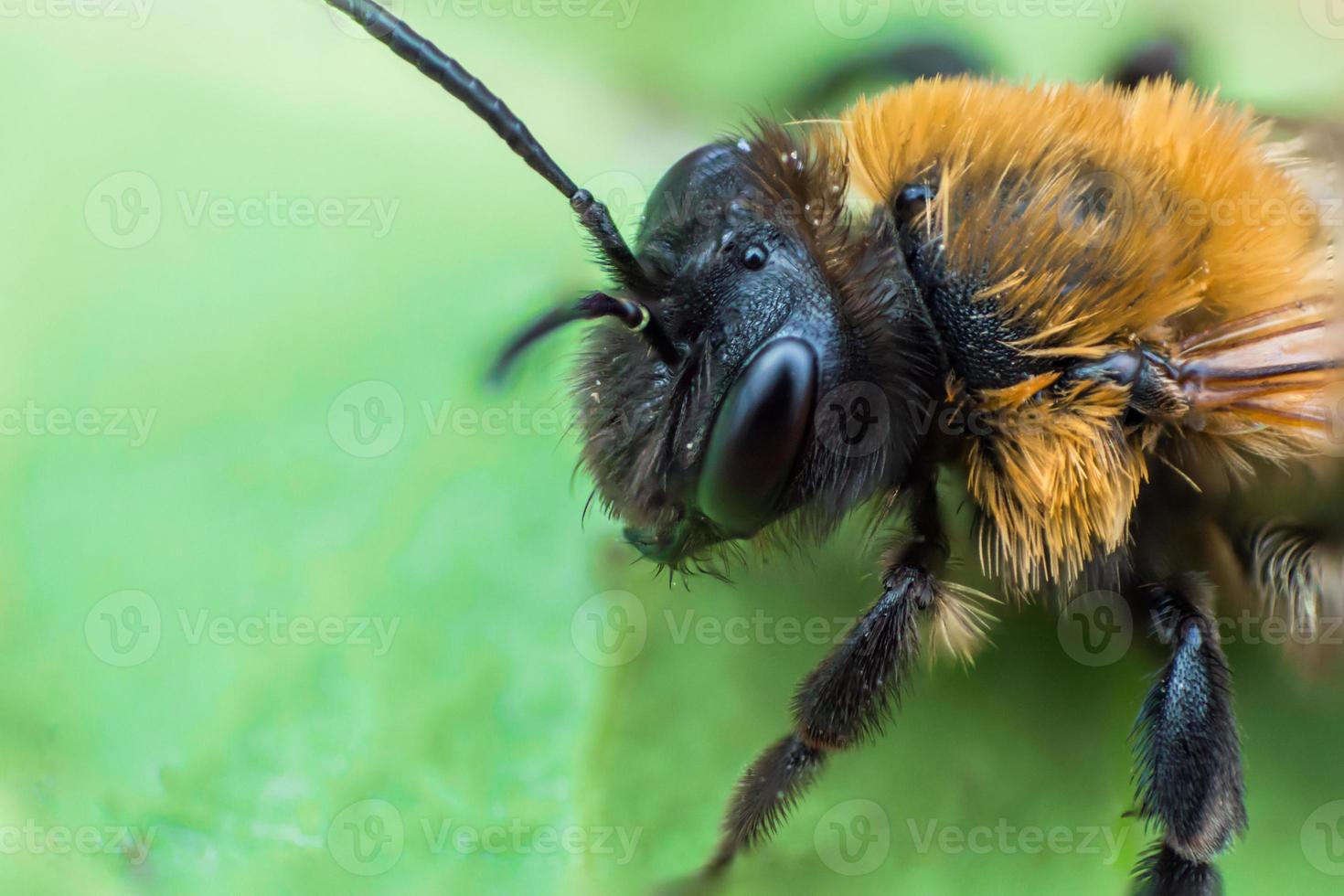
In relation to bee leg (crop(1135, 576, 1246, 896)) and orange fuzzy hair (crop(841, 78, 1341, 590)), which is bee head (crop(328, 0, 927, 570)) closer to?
orange fuzzy hair (crop(841, 78, 1341, 590))

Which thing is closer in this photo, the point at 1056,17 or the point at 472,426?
the point at 472,426

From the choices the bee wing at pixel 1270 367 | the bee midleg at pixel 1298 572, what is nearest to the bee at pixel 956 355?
the bee wing at pixel 1270 367

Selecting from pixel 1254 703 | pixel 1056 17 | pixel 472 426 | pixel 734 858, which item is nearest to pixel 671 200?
pixel 472 426

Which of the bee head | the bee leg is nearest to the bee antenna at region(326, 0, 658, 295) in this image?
the bee head

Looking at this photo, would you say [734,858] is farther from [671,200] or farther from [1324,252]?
[1324,252]

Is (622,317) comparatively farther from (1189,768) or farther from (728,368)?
(1189,768)

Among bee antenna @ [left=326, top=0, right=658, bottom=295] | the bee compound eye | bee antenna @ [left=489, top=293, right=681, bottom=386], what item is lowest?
the bee compound eye
